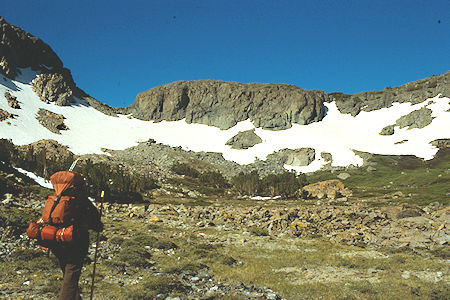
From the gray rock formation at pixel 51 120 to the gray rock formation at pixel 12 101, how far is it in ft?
21.1

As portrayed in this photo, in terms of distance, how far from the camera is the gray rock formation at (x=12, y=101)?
87.2 meters

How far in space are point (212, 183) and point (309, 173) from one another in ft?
127

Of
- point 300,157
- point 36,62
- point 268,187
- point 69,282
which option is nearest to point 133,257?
point 69,282

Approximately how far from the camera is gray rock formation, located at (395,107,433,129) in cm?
11099

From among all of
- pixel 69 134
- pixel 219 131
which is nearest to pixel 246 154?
pixel 219 131

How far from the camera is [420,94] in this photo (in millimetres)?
126438

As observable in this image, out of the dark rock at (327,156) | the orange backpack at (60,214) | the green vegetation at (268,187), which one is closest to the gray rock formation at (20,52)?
the green vegetation at (268,187)

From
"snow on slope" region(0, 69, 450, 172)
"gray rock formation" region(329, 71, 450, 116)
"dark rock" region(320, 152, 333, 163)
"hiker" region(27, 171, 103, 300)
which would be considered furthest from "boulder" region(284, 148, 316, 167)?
"hiker" region(27, 171, 103, 300)

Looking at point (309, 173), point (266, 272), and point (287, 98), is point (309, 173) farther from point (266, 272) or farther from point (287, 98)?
point (266, 272)

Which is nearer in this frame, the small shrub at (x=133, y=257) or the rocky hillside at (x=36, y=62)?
the small shrub at (x=133, y=257)

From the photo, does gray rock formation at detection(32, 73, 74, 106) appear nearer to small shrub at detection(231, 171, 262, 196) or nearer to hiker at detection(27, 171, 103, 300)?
small shrub at detection(231, 171, 262, 196)

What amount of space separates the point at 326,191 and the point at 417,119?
277ft

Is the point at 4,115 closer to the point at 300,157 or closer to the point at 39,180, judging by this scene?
the point at 39,180

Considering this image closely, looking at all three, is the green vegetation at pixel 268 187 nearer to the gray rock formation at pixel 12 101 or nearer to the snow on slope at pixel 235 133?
the snow on slope at pixel 235 133
